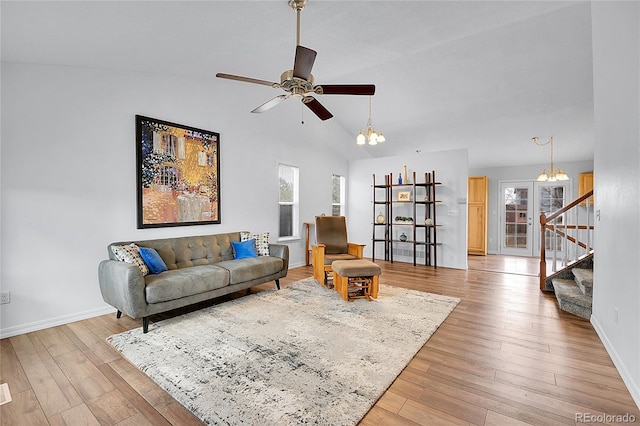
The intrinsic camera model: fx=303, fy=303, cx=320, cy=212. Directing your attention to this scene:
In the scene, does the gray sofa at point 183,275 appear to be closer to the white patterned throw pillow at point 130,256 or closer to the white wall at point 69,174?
the white patterned throw pillow at point 130,256

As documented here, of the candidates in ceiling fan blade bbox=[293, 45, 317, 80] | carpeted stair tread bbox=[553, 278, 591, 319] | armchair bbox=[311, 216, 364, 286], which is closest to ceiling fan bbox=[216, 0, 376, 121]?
ceiling fan blade bbox=[293, 45, 317, 80]

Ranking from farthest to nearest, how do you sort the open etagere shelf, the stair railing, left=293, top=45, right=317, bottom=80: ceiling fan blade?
the open etagere shelf, the stair railing, left=293, top=45, right=317, bottom=80: ceiling fan blade

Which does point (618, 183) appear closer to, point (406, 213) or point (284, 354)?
point (284, 354)

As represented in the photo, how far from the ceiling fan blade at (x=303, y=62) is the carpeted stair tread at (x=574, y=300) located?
3.68m

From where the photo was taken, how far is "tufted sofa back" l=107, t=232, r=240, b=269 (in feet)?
12.0

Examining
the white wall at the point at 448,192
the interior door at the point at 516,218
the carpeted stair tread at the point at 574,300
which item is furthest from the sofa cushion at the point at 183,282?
the interior door at the point at 516,218

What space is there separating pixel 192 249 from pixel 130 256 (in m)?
0.88

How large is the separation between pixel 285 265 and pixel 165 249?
5.24 ft

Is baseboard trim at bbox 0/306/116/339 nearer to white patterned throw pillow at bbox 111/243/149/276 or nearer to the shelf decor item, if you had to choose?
white patterned throw pillow at bbox 111/243/149/276

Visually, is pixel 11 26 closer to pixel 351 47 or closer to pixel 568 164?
pixel 351 47

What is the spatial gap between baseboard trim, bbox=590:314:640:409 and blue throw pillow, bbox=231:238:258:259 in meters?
3.86

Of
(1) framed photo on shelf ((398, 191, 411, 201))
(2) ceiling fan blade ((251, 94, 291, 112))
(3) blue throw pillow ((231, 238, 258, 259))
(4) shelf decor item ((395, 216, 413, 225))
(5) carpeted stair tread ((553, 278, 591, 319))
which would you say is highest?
(2) ceiling fan blade ((251, 94, 291, 112))

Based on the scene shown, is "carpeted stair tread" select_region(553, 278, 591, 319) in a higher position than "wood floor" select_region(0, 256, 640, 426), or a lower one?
higher

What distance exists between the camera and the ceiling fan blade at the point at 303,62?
7.18 ft
